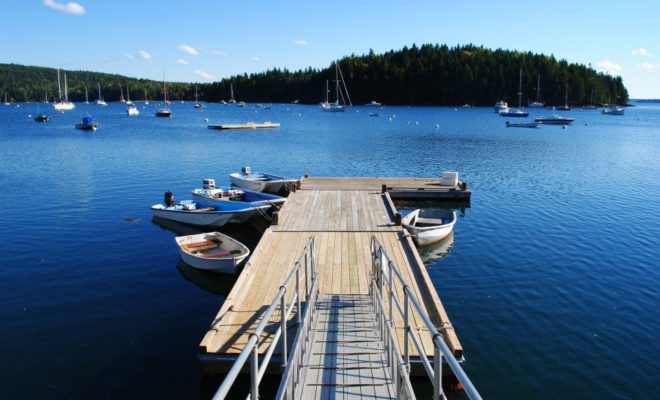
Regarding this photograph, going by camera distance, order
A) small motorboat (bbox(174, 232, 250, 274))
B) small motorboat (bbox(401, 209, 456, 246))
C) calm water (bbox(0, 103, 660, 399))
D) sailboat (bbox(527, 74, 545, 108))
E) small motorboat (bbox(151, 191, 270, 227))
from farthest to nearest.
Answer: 1. sailboat (bbox(527, 74, 545, 108))
2. small motorboat (bbox(151, 191, 270, 227))
3. small motorboat (bbox(401, 209, 456, 246))
4. small motorboat (bbox(174, 232, 250, 274))
5. calm water (bbox(0, 103, 660, 399))

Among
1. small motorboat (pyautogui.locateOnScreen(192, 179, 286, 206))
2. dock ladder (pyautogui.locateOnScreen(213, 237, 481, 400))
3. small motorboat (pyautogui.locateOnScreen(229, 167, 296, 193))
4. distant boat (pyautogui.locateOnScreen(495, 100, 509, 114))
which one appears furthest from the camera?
distant boat (pyautogui.locateOnScreen(495, 100, 509, 114))

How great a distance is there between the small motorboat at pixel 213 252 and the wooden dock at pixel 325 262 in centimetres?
132

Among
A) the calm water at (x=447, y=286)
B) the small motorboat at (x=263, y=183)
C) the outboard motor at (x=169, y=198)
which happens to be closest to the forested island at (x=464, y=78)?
the calm water at (x=447, y=286)

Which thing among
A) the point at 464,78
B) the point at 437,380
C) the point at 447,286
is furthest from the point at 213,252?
the point at 464,78

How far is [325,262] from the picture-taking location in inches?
545

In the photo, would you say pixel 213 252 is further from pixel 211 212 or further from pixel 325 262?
pixel 325 262

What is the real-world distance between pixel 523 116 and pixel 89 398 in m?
112

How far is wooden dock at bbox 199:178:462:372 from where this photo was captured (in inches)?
379

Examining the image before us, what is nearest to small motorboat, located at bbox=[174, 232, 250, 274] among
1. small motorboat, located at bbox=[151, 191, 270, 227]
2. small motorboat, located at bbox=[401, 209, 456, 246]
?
small motorboat, located at bbox=[151, 191, 270, 227]

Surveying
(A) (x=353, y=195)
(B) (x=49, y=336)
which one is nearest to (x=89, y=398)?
(B) (x=49, y=336)

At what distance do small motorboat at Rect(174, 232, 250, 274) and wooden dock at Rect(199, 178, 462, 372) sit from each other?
132 centimetres

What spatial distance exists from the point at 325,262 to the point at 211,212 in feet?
31.7

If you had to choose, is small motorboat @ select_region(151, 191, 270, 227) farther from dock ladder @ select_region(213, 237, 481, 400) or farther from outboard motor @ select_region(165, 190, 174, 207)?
dock ladder @ select_region(213, 237, 481, 400)

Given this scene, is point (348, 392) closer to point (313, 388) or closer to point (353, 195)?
point (313, 388)
